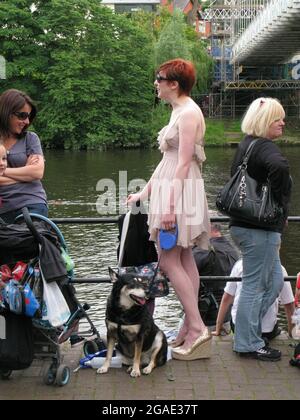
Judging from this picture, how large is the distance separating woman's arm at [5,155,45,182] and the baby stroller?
10.7 inches

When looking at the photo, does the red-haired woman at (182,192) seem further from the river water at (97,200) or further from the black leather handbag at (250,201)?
the river water at (97,200)

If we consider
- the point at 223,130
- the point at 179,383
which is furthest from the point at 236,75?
the point at 179,383

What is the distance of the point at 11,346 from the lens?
4031 mm

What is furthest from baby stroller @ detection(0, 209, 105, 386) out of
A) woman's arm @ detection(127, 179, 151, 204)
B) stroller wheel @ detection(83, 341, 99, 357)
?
woman's arm @ detection(127, 179, 151, 204)

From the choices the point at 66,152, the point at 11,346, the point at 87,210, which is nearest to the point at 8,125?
the point at 11,346

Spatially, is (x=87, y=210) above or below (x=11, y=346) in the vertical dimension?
below

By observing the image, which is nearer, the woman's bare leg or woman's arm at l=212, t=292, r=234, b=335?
the woman's bare leg

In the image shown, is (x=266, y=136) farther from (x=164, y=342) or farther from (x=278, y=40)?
(x=278, y=40)

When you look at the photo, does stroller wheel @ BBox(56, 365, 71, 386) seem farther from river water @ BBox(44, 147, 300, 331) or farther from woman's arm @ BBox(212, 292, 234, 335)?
river water @ BBox(44, 147, 300, 331)

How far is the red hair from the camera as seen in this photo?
443 centimetres

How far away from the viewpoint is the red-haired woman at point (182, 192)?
4359 mm

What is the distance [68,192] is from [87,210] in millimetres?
4153

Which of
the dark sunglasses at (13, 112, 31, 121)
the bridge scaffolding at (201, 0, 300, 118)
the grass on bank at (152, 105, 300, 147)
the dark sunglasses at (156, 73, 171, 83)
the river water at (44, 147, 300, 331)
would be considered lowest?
the river water at (44, 147, 300, 331)
